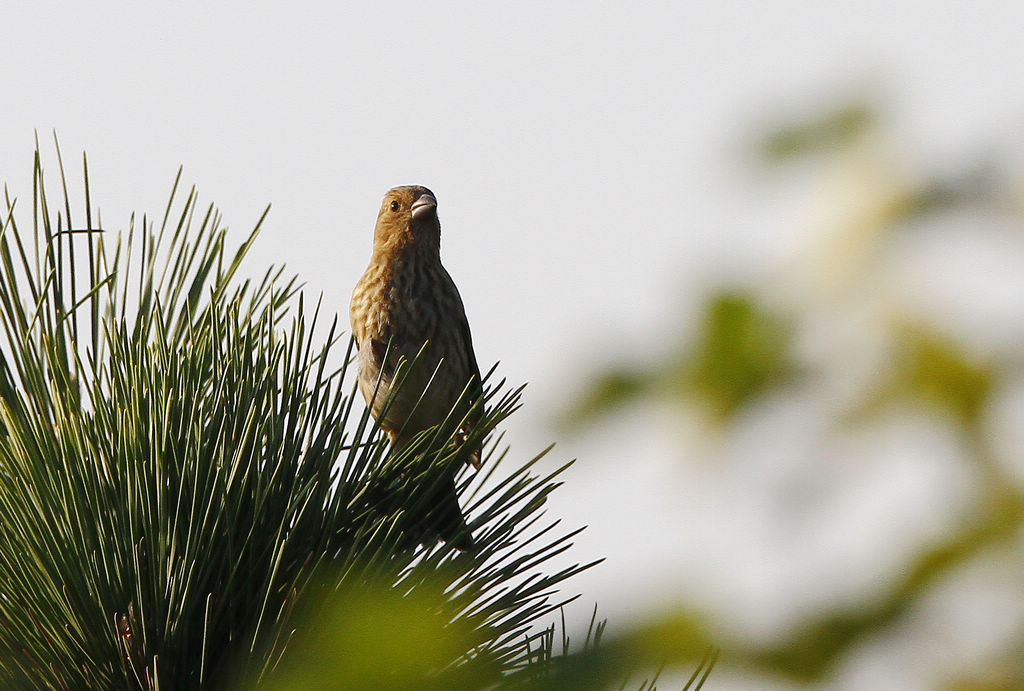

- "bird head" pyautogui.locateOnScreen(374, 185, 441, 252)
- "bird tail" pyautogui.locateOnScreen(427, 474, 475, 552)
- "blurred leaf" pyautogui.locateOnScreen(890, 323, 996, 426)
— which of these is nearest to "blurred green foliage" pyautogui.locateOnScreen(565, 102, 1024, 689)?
"blurred leaf" pyautogui.locateOnScreen(890, 323, 996, 426)

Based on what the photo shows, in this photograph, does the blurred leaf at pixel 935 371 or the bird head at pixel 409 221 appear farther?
the bird head at pixel 409 221

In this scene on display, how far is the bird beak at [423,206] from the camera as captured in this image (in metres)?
5.74

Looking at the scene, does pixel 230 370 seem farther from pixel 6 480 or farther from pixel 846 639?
pixel 846 639

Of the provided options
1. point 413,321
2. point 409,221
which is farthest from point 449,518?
point 409,221

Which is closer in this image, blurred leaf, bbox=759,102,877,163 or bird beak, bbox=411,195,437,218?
blurred leaf, bbox=759,102,877,163

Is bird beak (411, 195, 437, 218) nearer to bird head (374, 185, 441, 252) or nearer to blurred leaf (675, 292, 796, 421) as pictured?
bird head (374, 185, 441, 252)

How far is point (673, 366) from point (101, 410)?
1.87 metres

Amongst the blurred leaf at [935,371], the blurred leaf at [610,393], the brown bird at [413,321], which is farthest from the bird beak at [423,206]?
the blurred leaf at [935,371]

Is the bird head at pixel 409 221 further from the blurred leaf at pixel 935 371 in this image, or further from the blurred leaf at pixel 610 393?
the blurred leaf at pixel 935 371

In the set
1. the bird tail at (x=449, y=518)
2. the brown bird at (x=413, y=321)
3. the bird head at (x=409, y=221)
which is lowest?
the bird tail at (x=449, y=518)

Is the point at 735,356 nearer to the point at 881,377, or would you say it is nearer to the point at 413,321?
the point at 881,377

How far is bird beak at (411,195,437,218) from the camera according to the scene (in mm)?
5742

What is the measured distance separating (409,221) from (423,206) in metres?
0.10

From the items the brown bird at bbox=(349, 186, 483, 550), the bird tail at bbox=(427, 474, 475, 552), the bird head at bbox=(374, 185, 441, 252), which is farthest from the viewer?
the bird head at bbox=(374, 185, 441, 252)
